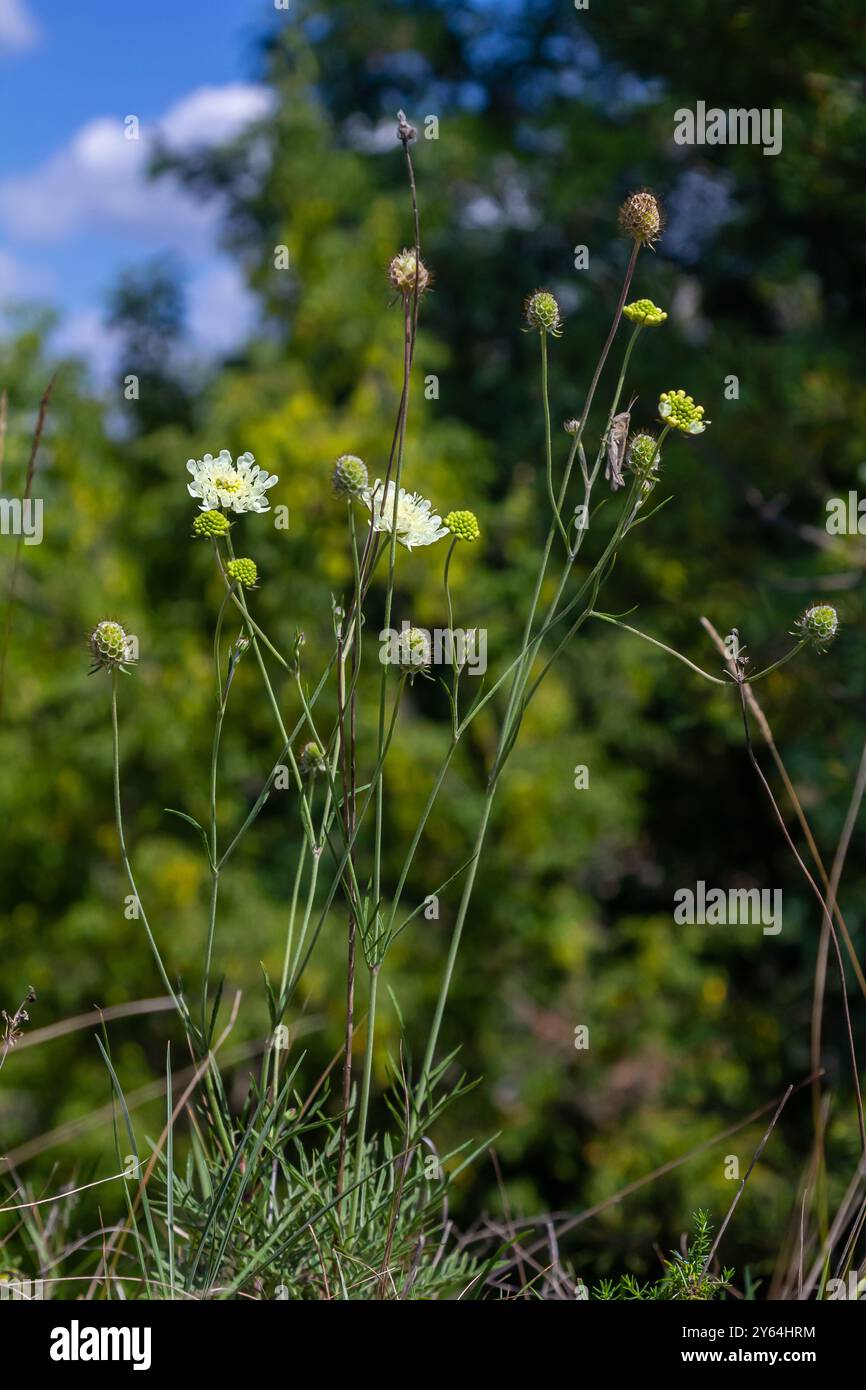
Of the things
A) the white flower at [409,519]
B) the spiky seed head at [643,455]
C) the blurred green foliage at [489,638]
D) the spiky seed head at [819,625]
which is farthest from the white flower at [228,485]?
the blurred green foliage at [489,638]

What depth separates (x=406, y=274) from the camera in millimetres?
1147

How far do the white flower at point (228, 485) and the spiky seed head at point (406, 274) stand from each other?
Answer: 0.68ft

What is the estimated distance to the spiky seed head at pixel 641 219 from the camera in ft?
3.84

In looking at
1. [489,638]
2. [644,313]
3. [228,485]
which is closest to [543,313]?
[644,313]

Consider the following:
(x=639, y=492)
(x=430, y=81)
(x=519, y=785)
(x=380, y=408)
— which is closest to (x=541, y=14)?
(x=430, y=81)

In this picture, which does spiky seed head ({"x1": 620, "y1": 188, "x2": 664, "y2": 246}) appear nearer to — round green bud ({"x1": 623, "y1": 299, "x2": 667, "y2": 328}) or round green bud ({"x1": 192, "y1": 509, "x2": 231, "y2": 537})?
round green bud ({"x1": 623, "y1": 299, "x2": 667, "y2": 328})

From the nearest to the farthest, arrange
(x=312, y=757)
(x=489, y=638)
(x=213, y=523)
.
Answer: (x=213, y=523)
(x=312, y=757)
(x=489, y=638)

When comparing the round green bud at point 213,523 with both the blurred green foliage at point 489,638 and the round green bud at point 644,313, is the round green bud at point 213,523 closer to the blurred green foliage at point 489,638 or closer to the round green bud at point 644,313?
the round green bud at point 644,313

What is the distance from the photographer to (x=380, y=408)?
7.18 m

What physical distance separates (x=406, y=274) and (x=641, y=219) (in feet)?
0.75

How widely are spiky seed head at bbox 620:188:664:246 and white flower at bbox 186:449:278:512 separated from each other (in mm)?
406

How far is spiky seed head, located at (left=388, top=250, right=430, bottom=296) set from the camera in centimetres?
114

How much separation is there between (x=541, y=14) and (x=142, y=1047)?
6.37m

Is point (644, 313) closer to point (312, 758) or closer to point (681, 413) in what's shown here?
point (681, 413)
